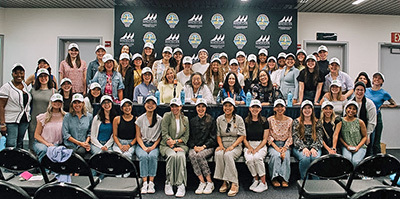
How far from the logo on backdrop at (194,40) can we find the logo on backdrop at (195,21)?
0.60 ft

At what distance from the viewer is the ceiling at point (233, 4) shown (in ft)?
21.3

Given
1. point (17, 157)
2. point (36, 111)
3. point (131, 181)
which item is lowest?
point (131, 181)

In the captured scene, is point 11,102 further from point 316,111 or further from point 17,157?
point 316,111

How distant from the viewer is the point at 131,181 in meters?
2.93

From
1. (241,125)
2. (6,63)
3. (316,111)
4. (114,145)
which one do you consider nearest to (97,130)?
(114,145)

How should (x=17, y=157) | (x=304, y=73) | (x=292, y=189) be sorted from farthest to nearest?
1. (x=304, y=73)
2. (x=292, y=189)
3. (x=17, y=157)

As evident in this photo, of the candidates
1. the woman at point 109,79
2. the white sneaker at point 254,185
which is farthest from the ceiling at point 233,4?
the white sneaker at point 254,185

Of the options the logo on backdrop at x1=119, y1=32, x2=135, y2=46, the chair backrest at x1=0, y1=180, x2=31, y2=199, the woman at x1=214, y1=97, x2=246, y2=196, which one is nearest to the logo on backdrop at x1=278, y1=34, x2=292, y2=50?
the woman at x1=214, y1=97, x2=246, y2=196

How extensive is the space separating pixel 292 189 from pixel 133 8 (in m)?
5.06

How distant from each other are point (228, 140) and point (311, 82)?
6.01 feet

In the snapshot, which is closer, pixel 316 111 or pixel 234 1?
pixel 316 111

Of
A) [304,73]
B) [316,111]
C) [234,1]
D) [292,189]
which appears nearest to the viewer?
[292,189]

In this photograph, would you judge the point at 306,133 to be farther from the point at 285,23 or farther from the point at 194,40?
the point at 194,40

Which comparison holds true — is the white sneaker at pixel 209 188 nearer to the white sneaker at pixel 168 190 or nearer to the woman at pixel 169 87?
the white sneaker at pixel 168 190
